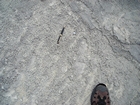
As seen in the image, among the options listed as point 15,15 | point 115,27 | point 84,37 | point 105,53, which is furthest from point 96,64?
point 15,15

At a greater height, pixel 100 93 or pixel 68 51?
pixel 68 51

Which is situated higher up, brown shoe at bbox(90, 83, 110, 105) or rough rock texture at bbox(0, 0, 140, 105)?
rough rock texture at bbox(0, 0, 140, 105)

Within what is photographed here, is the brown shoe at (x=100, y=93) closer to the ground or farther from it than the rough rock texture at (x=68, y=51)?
closer to the ground

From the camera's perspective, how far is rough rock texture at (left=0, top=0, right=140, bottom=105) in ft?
6.86

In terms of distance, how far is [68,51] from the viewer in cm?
221

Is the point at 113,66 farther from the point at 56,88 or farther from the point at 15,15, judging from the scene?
the point at 15,15

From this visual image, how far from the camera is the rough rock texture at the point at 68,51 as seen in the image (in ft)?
6.86

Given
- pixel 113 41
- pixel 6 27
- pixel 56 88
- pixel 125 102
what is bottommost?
pixel 125 102

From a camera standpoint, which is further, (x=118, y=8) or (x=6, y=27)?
(x=118, y=8)

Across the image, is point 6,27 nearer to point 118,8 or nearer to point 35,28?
point 35,28

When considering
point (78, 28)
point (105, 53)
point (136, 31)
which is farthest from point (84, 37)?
point (136, 31)

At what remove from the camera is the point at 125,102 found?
7.08 ft

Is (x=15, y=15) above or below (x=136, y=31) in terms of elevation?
above

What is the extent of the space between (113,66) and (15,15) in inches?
48.2
